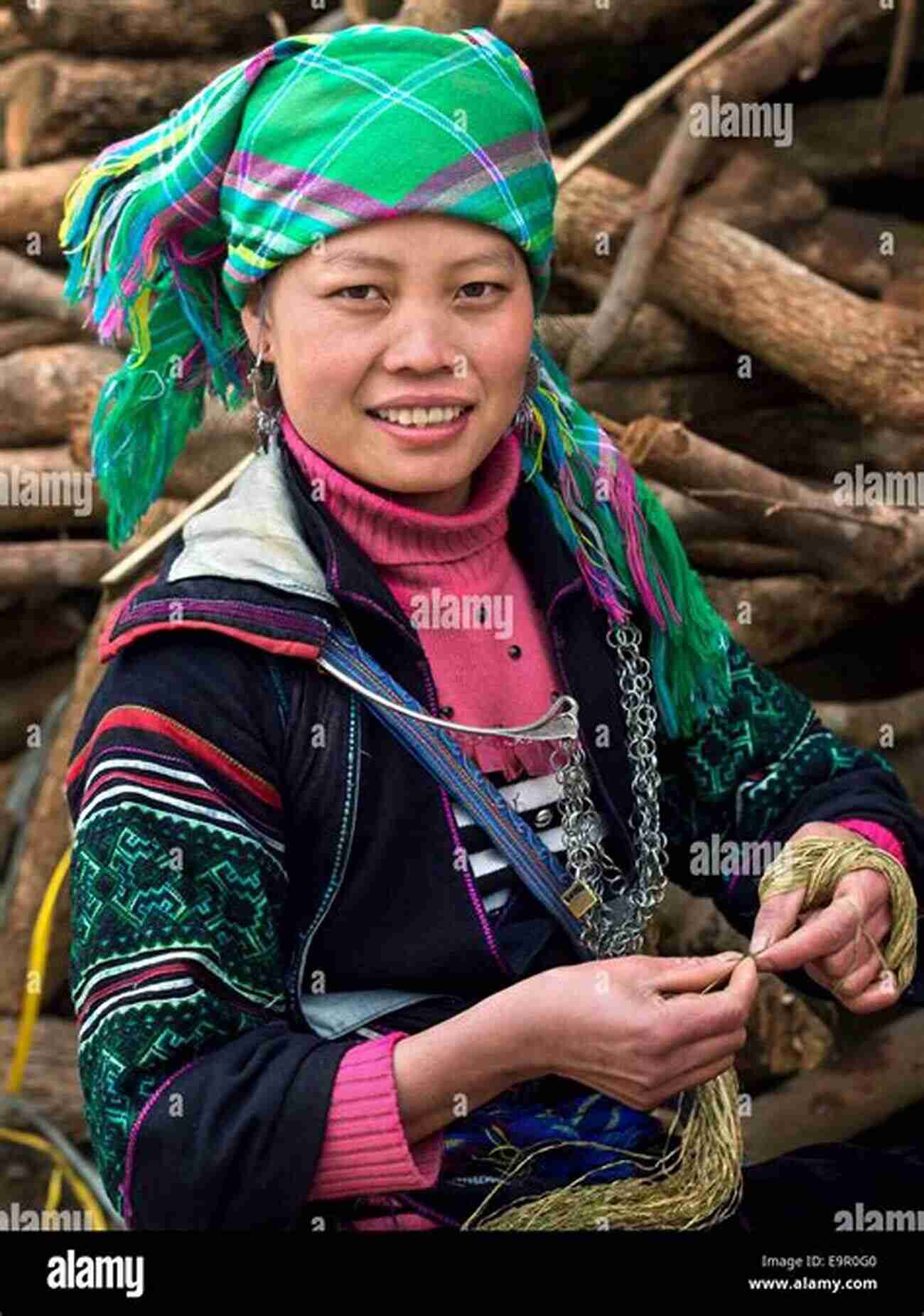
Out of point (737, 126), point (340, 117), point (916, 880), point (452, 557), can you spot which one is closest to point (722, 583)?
point (737, 126)

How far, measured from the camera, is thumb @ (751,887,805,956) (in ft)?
7.48

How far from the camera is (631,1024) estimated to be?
204cm

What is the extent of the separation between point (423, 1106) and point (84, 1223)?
1626mm

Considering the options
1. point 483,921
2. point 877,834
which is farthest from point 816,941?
point 483,921

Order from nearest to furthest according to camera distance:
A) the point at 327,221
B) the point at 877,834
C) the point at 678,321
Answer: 1. the point at 327,221
2. the point at 877,834
3. the point at 678,321

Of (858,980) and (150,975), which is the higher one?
(150,975)

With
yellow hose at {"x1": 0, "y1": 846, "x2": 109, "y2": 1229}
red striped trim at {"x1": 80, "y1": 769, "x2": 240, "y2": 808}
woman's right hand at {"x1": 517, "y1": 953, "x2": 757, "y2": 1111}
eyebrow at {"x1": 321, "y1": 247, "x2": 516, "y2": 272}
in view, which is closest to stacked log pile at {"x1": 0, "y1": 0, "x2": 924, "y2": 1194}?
yellow hose at {"x1": 0, "y1": 846, "x2": 109, "y2": 1229}

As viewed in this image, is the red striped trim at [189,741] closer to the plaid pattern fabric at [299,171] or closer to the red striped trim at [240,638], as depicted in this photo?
the red striped trim at [240,638]

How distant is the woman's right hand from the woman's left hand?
6.6 inches

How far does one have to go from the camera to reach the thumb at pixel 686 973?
2.08 meters

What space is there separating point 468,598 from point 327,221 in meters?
0.44

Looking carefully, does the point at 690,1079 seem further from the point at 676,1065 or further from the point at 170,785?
the point at 170,785

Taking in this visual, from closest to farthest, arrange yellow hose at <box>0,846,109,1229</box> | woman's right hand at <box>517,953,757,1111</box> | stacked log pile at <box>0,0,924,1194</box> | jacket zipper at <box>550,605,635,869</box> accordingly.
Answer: woman's right hand at <box>517,953,757,1111</box> → jacket zipper at <box>550,605,635,869</box> → yellow hose at <box>0,846,109,1229</box> → stacked log pile at <box>0,0,924,1194</box>

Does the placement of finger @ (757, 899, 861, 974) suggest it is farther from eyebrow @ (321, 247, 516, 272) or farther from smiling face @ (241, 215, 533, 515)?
eyebrow @ (321, 247, 516, 272)
